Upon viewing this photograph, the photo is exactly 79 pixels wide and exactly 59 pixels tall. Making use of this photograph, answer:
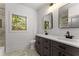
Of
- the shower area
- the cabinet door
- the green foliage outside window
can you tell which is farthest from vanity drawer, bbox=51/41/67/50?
the shower area

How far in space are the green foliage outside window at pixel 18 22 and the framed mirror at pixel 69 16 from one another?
976 mm

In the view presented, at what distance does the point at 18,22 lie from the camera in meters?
1.86

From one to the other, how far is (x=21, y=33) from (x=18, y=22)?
27 centimetres

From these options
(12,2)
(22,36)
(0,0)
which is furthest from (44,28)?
(0,0)

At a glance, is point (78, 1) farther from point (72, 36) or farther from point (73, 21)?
point (72, 36)

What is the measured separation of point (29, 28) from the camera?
196 cm

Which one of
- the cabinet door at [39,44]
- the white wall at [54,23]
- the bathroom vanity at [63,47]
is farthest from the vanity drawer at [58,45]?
the cabinet door at [39,44]

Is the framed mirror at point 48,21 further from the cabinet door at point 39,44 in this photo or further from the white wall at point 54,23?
the cabinet door at point 39,44

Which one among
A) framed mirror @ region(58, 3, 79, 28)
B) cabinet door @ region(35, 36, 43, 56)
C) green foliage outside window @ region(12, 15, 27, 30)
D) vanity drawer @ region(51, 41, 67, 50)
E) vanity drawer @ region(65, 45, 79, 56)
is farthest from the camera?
cabinet door @ region(35, 36, 43, 56)

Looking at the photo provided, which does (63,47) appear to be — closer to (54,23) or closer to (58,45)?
(58,45)

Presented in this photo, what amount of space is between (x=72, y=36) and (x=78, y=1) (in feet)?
2.37

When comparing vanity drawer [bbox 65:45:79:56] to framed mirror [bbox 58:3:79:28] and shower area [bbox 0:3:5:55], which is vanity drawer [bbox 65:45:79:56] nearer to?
framed mirror [bbox 58:3:79:28]

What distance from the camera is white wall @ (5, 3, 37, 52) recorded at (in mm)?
1871

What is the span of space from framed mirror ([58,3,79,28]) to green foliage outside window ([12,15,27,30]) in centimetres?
98
